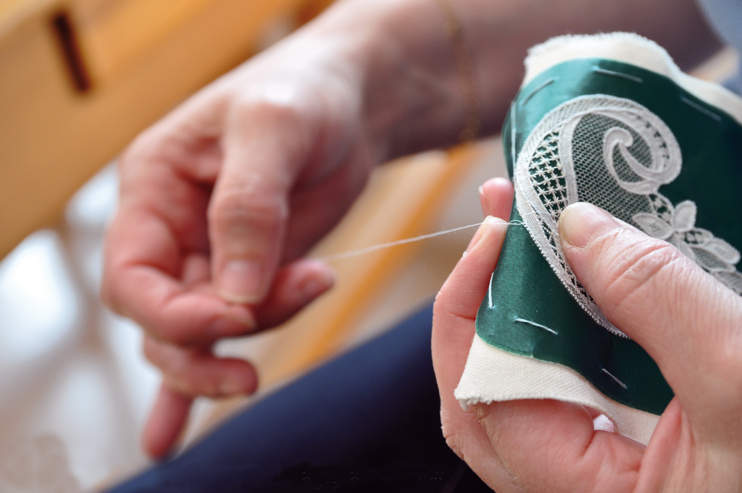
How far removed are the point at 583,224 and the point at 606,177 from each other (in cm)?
5

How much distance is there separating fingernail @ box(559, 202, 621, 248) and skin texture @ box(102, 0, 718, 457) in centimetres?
18

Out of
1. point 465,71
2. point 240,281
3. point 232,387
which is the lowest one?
point 232,387

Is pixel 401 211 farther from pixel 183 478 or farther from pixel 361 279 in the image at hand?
pixel 183 478

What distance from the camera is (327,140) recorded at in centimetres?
49

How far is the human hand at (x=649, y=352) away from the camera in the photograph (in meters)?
0.23

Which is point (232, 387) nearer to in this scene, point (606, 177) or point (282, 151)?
point (282, 151)

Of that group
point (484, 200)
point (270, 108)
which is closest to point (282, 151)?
point (270, 108)

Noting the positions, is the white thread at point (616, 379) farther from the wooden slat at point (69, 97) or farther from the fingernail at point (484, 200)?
the wooden slat at point (69, 97)

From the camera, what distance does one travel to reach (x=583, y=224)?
26 centimetres

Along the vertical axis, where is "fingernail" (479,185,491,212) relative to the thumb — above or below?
above

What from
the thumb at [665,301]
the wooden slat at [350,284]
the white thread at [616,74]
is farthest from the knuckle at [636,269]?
the wooden slat at [350,284]

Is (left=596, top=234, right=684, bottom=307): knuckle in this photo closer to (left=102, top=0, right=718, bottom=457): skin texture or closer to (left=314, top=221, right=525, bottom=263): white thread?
(left=314, top=221, right=525, bottom=263): white thread

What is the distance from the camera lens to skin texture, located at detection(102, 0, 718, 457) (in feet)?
1.42

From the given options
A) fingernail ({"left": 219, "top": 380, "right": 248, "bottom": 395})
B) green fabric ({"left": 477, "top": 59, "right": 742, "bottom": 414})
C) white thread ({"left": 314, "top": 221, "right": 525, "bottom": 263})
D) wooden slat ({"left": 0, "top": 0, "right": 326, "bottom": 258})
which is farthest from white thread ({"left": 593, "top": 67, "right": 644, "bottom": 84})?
wooden slat ({"left": 0, "top": 0, "right": 326, "bottom": 258})
